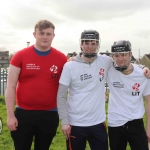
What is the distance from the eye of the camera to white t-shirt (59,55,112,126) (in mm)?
3566

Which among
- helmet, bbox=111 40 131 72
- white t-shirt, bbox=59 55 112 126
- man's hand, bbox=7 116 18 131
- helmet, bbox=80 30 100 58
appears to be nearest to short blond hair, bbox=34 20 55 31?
helmet, bbox=80 30 100 58

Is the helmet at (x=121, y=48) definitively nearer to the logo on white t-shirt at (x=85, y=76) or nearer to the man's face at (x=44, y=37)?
the logo on white t-shirt at (x=85, y=76)

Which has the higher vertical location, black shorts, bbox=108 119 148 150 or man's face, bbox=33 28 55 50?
man's face, bbox=33 28 55 50

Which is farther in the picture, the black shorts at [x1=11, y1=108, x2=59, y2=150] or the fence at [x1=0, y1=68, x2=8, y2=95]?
the fence at [x1=0, y1=68, x2=8, y2=95]

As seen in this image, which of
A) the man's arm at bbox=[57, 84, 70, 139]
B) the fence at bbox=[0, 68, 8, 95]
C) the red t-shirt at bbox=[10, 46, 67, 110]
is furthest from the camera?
the fence at bbox=[0, 68, 8, 95]

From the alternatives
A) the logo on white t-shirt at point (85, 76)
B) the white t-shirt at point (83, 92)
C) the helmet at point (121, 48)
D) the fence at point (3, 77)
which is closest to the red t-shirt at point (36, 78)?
the white t-shirt at point (83, 92)

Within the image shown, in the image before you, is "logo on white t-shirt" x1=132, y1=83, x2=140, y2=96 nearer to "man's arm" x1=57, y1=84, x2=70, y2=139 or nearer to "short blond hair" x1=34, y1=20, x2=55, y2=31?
"man's arm" x1=57, y1=84, x2=70, y2=139

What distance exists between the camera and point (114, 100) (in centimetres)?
378

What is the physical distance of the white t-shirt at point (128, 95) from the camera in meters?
3.70

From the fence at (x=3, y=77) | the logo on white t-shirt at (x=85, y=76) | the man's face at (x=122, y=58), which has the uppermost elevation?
the man's face at (x=122, y=58)

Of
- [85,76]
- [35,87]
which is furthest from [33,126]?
[85,76]

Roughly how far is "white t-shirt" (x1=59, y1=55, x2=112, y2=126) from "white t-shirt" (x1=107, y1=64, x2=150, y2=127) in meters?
0.24

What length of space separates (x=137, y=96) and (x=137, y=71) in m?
0.34

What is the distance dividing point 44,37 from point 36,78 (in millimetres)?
557
